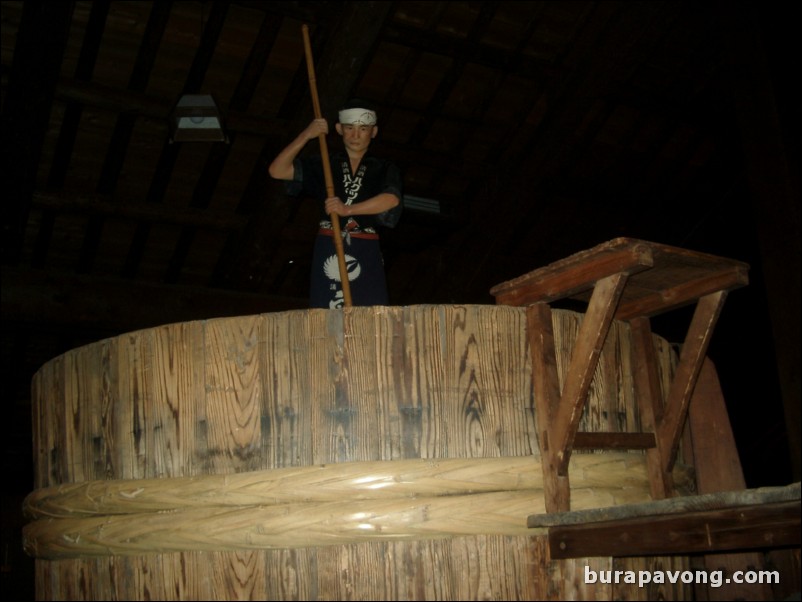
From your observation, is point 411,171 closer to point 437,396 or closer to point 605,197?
point 605,197

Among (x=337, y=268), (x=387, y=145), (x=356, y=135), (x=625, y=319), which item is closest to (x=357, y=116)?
(x=356, y=135)

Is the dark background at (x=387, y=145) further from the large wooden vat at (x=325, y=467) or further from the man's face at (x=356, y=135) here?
the large wooden vat at (x=325, y=467)

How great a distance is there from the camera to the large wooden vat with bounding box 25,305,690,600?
2467 millimetres

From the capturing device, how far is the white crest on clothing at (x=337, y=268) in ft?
12.2

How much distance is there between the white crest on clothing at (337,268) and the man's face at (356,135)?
0.52 m

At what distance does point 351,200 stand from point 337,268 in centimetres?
33

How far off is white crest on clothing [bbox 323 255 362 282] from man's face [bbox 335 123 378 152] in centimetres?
52

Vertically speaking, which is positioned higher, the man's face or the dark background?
the dark background

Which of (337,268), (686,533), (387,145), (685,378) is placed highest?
(387,145)

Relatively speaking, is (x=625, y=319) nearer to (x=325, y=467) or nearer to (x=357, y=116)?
(x=325, y=467)

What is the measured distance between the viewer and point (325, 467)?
251 cm

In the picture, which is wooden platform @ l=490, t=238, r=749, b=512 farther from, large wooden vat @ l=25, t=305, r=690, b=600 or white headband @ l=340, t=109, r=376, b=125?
white headband @ l=340, t=109, r=376, b=125

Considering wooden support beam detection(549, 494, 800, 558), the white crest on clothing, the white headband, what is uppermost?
the white headband

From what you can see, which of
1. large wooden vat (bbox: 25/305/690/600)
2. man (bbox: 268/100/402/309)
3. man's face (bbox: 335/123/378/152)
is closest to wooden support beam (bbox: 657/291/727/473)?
large wooden vat (bbox: 25/305/690/600)
